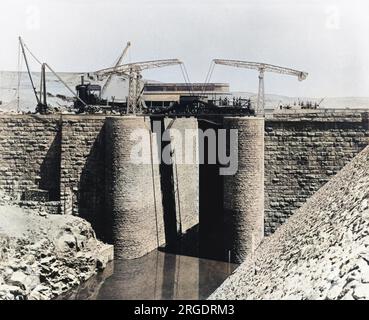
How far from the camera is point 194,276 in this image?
2145cm

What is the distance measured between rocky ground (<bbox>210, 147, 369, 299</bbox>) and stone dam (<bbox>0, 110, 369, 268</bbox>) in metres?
6.81

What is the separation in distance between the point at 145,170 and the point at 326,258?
47.0ft

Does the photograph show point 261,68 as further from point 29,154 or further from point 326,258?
point 326,258

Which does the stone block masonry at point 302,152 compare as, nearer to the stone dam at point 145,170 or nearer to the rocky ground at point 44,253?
the stone dam at point 145,170

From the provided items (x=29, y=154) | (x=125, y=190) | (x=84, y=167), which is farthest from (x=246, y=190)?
(x=29, y=154)

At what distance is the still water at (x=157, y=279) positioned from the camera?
19.3 m

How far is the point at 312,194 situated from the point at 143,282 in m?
8.57

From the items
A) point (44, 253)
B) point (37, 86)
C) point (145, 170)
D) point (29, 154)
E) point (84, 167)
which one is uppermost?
point (37, 86)

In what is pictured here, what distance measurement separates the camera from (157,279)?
833 inches

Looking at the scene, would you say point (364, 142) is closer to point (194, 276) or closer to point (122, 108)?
point (194, 276)

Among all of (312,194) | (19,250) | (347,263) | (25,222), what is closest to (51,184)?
(25,222)

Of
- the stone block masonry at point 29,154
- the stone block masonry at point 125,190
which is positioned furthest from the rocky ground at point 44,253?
the stone block masonry at point 29,154

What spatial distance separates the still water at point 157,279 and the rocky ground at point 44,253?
25.6 inches
